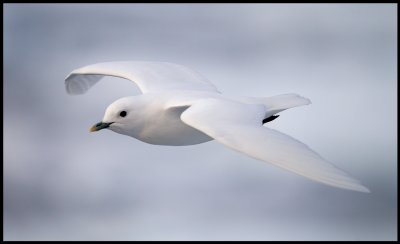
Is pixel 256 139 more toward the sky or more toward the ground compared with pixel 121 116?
more toward the ground

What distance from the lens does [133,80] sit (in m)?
3.65

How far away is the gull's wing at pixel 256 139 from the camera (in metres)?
2.25

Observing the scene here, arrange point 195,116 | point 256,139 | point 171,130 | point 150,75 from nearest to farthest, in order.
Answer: point 256,139 < point 195,116 < point 171,130 < point 150,75

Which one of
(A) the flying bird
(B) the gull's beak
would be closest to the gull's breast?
(A) the flying bird

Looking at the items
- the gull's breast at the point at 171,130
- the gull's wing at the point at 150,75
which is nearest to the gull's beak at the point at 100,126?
the gull's breast at the point at 171,130

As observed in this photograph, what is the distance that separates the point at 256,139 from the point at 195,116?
0.32 m

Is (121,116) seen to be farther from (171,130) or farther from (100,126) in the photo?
(171,130)

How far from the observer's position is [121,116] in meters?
3.11

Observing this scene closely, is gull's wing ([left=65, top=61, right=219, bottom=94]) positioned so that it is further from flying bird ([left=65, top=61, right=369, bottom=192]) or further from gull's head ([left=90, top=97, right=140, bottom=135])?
gull's head ([left=90, top=97, right=140, bottom=135])

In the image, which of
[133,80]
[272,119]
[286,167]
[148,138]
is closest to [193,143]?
[148,138]

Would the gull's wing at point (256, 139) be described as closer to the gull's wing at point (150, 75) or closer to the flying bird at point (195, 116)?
the flying bird at point (195, 116)

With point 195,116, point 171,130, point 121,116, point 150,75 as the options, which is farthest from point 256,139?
point 150,75

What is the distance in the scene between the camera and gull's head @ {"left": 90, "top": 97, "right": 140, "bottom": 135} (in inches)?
122

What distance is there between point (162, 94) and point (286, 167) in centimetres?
106
